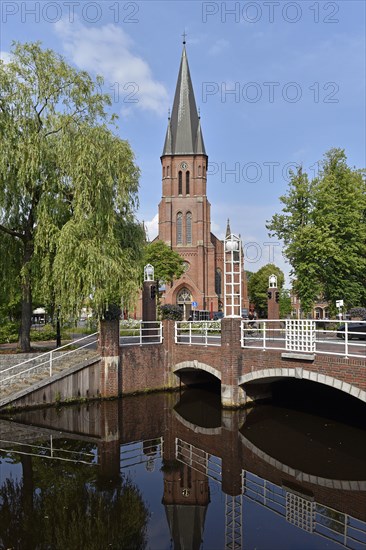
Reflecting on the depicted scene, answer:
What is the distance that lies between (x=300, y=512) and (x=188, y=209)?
44292 millimetres

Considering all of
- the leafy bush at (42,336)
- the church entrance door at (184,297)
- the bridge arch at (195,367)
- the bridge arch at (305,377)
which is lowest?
the bridge arch at (195,367)

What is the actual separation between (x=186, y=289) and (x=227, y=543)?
42.2 metres

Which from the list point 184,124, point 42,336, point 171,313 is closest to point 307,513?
point 171,313

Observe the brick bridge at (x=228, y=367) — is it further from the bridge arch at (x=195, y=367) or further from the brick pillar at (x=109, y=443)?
the brick pillar at (x=109, y=443)

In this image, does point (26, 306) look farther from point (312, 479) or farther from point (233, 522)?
point (312, 479)

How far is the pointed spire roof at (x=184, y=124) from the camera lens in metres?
51.0

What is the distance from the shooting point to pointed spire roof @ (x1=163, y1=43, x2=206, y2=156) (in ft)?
167

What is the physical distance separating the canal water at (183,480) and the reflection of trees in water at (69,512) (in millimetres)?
22

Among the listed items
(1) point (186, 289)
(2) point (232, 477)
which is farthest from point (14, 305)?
(1) point (186, 289)

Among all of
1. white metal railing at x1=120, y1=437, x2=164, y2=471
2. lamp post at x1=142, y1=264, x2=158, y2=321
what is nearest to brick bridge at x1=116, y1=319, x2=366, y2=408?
lamp post at x1=142, y1=264, x2=158, y2=321

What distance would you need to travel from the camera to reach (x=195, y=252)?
48562 millimetres

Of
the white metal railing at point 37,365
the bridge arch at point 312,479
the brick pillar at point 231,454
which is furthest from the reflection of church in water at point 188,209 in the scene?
the bridge arch at point 312,479

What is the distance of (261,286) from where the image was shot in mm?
69250

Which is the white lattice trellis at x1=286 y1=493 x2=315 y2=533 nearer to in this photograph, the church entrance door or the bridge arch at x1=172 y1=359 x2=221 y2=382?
the bridge arch at x1=172 y1=359 x2=221 y2=382
